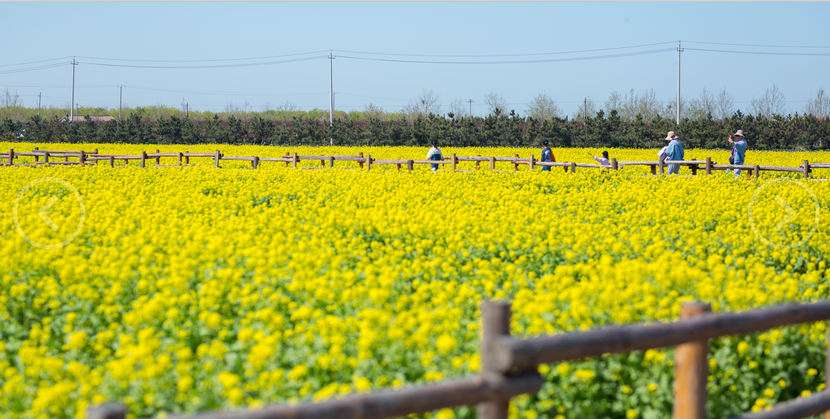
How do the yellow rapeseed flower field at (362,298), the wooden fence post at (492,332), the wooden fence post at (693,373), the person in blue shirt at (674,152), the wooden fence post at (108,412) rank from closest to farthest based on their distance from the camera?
the wooden fence post at (108,412), the wooden fence post at (492,332), the wooden fence post at (693,373), the yellow rapeseed flower field at (362,298), the person in blue shirt at (674,152)

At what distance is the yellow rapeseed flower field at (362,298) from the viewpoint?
4086mm

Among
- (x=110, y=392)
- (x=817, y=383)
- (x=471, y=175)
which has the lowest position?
(x=817, y=383)

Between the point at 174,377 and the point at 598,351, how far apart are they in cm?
253

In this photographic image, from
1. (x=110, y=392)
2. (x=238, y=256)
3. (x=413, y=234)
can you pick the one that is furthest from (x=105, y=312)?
(x=413, y=234)

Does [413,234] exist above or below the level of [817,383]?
above

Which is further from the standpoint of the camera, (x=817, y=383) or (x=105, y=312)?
(x=105, y=312)

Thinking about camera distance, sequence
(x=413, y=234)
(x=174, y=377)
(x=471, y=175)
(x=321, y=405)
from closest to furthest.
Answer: (x=321, y=405)
(x=174, y=377)
(x=413, y=234)
(x=471, y=175)

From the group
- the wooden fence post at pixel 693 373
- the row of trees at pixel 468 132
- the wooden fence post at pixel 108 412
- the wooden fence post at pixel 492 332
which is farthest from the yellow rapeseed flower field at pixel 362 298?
the row of trees at pixel 468 132

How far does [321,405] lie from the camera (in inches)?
98.1

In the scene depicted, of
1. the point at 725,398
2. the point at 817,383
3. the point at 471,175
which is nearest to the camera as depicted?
the point at 725,398

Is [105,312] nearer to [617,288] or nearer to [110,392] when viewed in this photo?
[110,392]

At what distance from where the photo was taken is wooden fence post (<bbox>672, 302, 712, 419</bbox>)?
3457mm

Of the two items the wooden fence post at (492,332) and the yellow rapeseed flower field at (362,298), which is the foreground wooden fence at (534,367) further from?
the yellow rapeseed flower field at (362,298)

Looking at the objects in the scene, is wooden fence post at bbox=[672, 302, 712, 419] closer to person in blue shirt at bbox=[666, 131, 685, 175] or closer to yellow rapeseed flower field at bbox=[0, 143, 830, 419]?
yellow rapeseed flower field at bbox=[0, 143, 830, 419]
